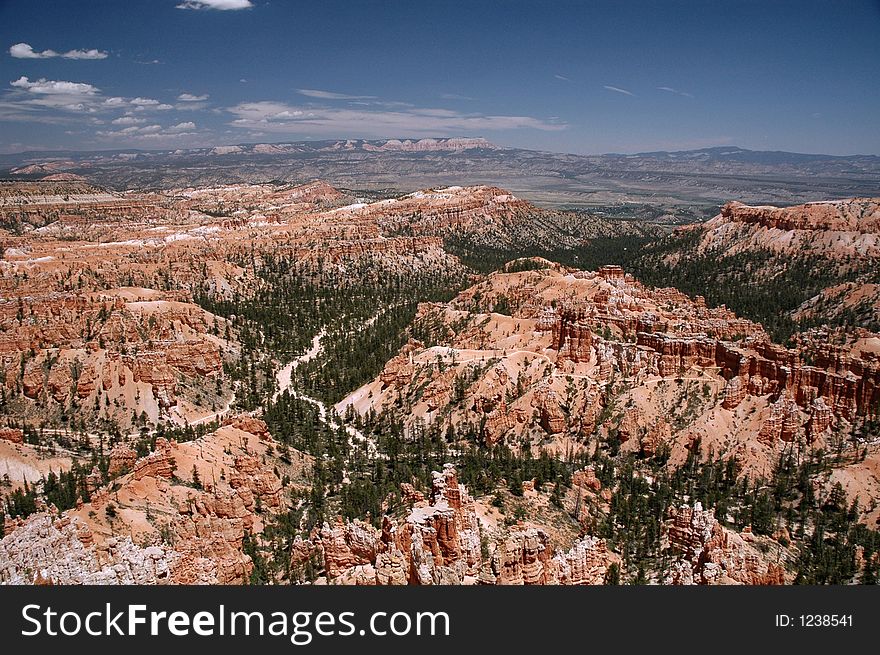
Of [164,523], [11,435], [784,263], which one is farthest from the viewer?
[784,263]

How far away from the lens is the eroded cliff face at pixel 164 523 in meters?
22.5

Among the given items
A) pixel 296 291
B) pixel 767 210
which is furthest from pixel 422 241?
pixel 767 210

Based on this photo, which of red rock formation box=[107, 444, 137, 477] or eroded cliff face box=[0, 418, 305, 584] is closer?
eroded cliff face box=[0, 418, 305, 584]

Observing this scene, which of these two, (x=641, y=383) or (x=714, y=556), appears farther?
(x=641, y=383)

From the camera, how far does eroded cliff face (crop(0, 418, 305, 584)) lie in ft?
73.8

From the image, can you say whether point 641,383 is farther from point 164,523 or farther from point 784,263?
point 784,263

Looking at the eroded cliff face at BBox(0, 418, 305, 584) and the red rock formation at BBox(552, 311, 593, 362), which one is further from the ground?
the red rock formation at BBox(552, 311, 593, 362)

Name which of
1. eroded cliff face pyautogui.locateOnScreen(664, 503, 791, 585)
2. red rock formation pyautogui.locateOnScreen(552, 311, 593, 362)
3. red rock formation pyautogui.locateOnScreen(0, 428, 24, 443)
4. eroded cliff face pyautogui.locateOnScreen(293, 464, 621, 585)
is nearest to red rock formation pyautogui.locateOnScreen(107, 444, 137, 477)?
red rock formation pyautogui.locateOnScreen(0, 428, 24, 443)

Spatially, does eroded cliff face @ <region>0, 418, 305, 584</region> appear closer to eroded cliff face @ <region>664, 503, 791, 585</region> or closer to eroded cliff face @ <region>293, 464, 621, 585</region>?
eroded cliff face @ <region>293, 464, 621, 585</region>

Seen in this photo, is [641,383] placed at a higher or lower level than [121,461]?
higher

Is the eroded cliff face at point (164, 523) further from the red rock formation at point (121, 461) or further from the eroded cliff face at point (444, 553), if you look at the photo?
the eroded cliff face at point (444, 553)

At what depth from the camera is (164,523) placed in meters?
28.0

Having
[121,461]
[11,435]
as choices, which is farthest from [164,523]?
[11,435]

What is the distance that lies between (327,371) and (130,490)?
1313 inches
